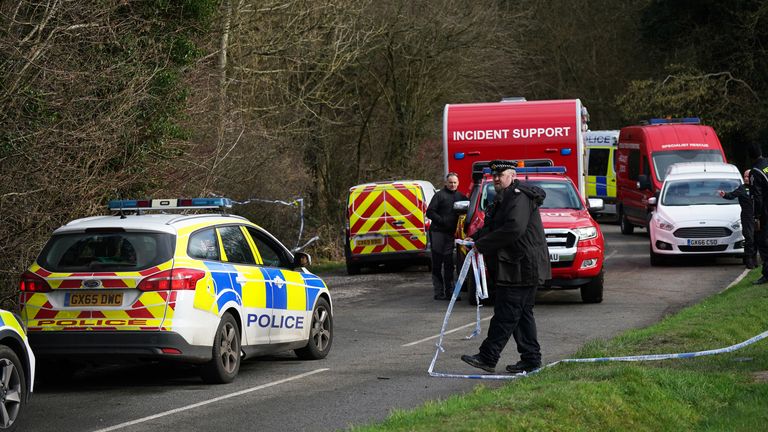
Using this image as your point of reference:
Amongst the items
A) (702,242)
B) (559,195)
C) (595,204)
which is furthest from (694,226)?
(559,195)

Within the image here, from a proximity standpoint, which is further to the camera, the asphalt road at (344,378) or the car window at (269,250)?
the car window at (269,250)

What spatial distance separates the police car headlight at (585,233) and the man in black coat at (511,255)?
7.04 metres

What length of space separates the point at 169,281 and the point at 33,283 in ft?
3.98

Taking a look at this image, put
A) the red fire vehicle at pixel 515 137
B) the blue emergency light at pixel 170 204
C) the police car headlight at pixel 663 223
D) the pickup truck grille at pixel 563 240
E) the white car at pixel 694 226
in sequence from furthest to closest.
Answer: the police car headlight at pixel 663 223, the white car at pixel 694 226, the red fire vehicle at pixel 515 137, the pickup truck grille at pixel 563 240, the blue emergency light at pixel 170 204

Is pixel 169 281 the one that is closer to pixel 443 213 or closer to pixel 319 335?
pixel 319 335

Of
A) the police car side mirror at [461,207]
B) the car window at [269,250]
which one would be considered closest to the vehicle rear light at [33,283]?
the car window at [269,250]

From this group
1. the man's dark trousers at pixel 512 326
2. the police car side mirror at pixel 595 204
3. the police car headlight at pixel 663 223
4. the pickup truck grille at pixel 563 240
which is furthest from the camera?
the police car headlight at pixel 663 223

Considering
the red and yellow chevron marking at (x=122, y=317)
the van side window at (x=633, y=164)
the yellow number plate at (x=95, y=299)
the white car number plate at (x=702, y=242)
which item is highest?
the van side window at (x=633, y=164)

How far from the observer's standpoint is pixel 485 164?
23062mm

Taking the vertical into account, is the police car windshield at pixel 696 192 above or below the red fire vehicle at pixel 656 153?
below

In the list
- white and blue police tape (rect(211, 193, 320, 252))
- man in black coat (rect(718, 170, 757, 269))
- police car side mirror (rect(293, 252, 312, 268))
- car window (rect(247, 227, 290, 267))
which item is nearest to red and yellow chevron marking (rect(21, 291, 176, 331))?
car window (rect(247, 227, 290, 267))

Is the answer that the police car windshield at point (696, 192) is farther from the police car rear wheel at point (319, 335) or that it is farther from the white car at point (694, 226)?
the police car rear wheel at point (319, 335)

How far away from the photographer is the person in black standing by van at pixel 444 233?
1941 centimetres

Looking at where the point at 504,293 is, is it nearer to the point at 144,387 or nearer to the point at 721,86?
the point at 144,387
